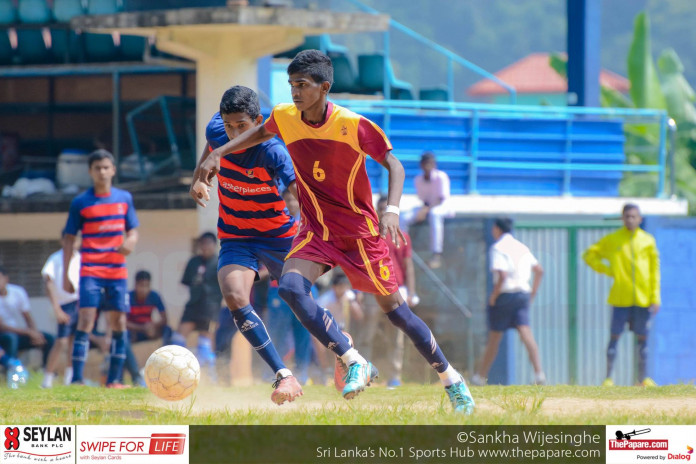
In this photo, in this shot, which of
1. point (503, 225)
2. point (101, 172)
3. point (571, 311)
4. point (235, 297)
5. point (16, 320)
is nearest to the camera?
point (235, 297)

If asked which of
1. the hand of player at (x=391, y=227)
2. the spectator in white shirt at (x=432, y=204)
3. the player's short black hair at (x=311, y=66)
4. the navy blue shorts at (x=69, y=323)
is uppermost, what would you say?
the player's short black hair at (x=311, y=66)

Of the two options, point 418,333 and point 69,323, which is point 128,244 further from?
point 418,333

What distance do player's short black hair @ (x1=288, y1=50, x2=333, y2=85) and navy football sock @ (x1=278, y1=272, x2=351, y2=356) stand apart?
124 cm

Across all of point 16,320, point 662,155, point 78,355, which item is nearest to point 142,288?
point 16,320

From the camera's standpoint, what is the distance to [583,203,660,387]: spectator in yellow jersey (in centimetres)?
1365

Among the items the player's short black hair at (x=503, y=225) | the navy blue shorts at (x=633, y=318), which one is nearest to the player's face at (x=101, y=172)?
the player's short black hair at (x=503, y=225)

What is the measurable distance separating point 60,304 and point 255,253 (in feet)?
19.3

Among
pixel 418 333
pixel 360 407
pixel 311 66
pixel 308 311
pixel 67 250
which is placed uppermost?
pixel 311 66

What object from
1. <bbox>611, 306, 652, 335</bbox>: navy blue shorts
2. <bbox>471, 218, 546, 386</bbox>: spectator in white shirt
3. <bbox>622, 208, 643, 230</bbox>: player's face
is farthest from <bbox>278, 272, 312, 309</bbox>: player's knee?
<bbox>611, 306, 652, 335</bbox>: navy blue shorts

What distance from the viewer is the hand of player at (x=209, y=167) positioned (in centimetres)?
752

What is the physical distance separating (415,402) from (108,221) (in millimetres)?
4141

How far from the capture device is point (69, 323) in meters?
13.1

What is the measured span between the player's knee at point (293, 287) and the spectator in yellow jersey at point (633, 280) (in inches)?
272

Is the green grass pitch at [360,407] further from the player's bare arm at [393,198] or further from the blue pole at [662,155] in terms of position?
the blue pole at [662,155]
